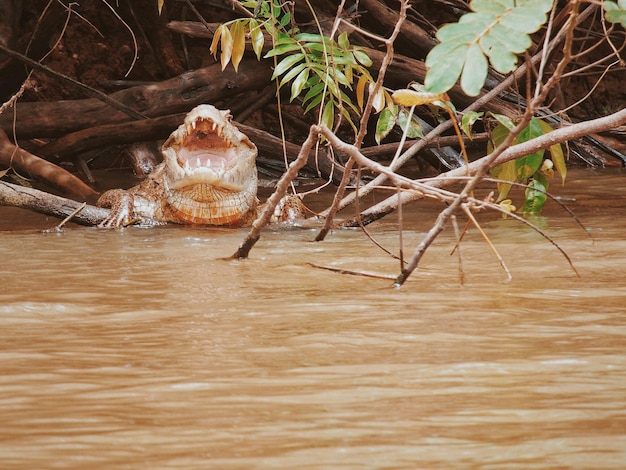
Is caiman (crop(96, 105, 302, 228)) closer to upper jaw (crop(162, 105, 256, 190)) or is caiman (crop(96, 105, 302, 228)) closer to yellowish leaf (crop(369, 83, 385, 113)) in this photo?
upper jaw (crop(162, 105, 256, 190))

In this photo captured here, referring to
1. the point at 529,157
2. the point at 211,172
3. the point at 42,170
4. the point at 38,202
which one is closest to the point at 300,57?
the point at 529,157

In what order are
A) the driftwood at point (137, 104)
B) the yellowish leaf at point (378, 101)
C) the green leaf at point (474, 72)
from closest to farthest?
the green leaf at point (474, 72)
the yellowish leaf at point (378, 101)
the driftwood at point (137, 104)

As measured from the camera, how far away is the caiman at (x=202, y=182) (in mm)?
6641

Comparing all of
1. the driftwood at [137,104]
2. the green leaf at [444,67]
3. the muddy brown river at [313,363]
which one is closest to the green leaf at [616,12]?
the green leaf at [444,67]

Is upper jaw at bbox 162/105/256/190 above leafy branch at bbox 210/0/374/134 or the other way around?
the other way around

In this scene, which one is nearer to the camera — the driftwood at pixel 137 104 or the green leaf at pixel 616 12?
the green leaf at pixel 616 12

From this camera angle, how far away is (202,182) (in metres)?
6.68

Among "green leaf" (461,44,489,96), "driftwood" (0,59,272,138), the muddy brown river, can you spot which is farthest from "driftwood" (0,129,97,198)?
"green leaf" (461,44,489,96)

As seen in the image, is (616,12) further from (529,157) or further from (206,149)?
(206,149)

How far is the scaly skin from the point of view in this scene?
6641mm

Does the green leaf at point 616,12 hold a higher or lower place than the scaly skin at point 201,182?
higher

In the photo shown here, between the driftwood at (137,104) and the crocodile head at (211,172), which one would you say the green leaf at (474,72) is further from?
the driftwood at (137,104)

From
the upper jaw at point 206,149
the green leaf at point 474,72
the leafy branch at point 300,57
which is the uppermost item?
the leafy branch at point 300,57

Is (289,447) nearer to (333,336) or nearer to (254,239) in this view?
(333,336)
